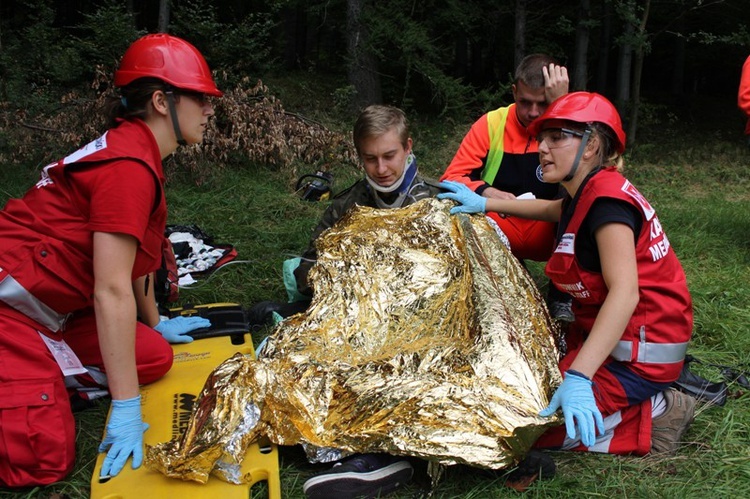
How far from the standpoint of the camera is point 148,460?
189 centimetres

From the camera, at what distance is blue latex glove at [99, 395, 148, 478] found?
6.56 ft

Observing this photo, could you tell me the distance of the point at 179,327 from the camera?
9.70ft

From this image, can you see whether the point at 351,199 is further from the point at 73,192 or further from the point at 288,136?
the point at 288,136

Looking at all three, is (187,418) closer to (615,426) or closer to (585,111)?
(615,426)

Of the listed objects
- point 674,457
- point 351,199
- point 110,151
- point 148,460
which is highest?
point 110,151

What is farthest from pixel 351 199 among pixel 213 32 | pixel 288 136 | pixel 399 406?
pixel 213 32

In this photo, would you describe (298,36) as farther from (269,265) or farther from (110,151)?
(110,151)

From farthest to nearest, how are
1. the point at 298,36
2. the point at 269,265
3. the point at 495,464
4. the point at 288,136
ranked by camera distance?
the point at 298,36 < the point at 288,136 < the point at 269,265 < the point at 495,464

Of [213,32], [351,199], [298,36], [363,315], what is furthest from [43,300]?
[298,36]

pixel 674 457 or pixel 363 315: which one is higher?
pixel 363 315

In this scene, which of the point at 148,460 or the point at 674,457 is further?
the point at 674,457

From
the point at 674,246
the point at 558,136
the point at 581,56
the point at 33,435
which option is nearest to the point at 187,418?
the point at 33,435

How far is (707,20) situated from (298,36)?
9.07m

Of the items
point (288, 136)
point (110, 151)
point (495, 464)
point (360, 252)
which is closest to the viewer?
point (495, 464)
